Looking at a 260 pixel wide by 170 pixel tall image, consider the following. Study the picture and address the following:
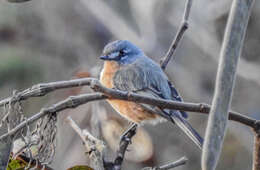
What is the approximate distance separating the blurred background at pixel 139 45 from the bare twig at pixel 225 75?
8.07 feet

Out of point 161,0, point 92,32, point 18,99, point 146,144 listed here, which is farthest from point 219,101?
point 92,32

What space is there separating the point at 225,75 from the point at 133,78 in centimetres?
226

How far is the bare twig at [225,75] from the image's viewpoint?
3.45ft

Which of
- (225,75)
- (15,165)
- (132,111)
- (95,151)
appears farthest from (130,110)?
(225,75)

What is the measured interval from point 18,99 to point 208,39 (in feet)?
9.82

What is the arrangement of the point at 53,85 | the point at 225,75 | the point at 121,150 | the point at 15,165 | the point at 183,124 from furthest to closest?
1. the point at 183,124
2. the point at 121,150
3. the point at 15,165
4. the point at 53,85
5. the point at 225,75

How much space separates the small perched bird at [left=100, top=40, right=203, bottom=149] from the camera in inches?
127

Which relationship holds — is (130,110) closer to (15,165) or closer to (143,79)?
(143,79)

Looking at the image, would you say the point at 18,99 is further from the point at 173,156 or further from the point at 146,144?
the point at 173,156

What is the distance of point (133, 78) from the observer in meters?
3.32

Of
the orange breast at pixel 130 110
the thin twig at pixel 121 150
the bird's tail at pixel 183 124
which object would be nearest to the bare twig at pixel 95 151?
the thin twig at pixel 121 150

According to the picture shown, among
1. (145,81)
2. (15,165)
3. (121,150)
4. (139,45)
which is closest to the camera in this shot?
(15,165)

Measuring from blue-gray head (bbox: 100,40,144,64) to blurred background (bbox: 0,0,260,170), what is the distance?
0.28m

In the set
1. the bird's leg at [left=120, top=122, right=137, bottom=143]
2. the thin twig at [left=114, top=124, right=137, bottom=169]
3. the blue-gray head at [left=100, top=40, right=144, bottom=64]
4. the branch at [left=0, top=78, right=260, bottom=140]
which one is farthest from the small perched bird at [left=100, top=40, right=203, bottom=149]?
the branch at [left=0, top=78, right=260, bottom=140]
